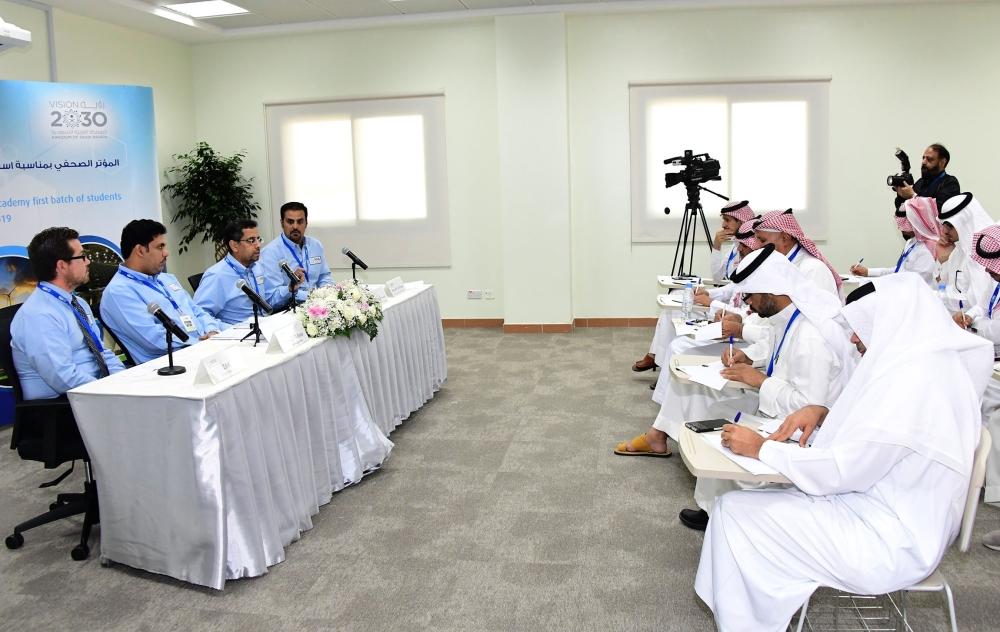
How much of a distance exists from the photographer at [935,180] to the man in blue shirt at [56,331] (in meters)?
6.13

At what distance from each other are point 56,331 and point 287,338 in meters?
0.99

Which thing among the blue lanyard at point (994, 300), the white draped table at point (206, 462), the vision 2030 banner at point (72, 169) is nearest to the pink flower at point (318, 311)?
the white draped table at point (206, 462)

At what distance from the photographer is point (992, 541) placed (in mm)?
3361

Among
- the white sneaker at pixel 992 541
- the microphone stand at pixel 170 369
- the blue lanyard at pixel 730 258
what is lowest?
the white sneaker at pixel 992 541

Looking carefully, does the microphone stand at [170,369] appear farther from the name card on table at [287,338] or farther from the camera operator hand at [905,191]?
the camera operator hand at [905,191]

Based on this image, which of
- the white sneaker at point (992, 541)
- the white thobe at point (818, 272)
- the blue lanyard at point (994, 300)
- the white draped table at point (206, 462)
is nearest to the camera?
the white draped table at point (206, 462)

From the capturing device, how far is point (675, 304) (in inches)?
209

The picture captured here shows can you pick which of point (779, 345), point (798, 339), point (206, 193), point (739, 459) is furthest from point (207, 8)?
point (739, 459)

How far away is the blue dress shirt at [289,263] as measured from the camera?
19.2 ft

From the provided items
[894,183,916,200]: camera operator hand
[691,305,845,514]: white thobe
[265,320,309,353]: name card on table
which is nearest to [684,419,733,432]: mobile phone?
[691,305,845,514]: white thobe

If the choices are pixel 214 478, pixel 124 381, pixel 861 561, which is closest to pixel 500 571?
pixel 214 478

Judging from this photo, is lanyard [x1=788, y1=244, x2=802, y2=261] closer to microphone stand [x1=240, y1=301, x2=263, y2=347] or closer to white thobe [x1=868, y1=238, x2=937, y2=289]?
white thobe [x1=868, y1=238, x2=937, y2=289]

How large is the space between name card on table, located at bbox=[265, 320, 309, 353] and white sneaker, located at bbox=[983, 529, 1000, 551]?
3.21 m

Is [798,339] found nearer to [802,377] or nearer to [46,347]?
[802,377]
